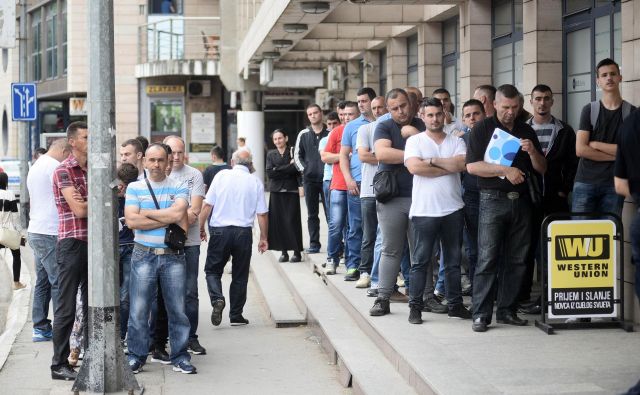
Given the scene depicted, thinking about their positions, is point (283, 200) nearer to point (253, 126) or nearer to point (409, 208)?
point (409, 208)

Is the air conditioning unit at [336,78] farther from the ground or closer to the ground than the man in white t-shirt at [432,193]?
farther from the ground

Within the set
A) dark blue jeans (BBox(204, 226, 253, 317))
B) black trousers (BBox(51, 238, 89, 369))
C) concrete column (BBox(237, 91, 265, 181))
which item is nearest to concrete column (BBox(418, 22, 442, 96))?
dark blue jeans (BBox(204, 226, 253, 317))

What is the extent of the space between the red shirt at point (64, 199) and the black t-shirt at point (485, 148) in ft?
9.85

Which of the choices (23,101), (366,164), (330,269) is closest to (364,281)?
(366,164)

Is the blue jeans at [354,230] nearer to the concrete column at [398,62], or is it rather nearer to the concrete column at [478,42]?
the concrete column at [478,42]

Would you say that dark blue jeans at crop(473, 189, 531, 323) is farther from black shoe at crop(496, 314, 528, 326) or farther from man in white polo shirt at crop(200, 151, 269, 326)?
man in white polo shirt at crop(200, 151, 269, 326)

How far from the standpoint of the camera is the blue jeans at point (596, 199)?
29.6 ft

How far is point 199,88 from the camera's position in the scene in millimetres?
41875

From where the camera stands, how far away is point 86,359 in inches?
330

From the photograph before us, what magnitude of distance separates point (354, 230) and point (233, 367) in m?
3.29

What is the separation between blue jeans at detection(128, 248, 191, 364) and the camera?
886 centimetres

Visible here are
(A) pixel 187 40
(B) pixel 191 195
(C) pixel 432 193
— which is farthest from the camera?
(A) pixel 187 40

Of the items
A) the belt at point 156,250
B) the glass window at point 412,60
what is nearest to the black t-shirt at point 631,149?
the belt at point 156,250

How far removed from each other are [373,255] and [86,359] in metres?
4.13
